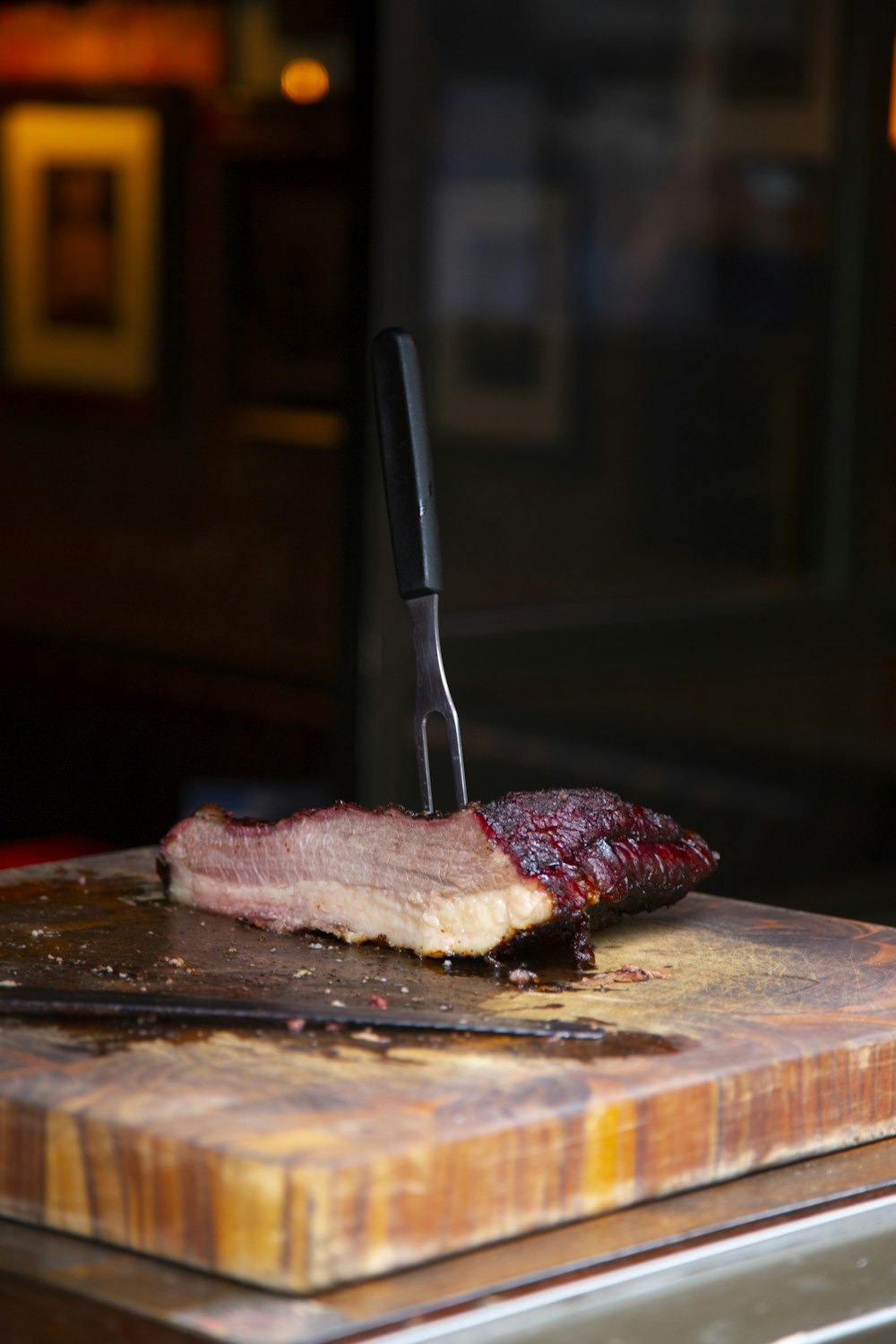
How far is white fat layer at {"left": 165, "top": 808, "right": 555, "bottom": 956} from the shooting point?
1.84m

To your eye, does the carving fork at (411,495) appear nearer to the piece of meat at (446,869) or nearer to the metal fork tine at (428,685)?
the metal fork tine at (428,685)

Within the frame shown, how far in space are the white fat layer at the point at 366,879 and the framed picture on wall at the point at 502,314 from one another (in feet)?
9.60

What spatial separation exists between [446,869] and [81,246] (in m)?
3.74

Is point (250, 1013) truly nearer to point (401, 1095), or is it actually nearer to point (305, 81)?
point (401, 1095)

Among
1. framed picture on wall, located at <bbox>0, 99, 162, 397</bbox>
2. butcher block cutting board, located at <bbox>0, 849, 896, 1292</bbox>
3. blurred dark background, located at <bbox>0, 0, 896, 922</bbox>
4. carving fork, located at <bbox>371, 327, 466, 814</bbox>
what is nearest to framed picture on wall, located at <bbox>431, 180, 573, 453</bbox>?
blurred dark background, located at <bbox>0, 0, 896, 922</bbox>

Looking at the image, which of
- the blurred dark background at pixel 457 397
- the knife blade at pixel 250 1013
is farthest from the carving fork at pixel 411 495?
the blurred dark background at pixel 457 397

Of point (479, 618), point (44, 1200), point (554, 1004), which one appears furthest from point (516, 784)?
point (44, 1200)

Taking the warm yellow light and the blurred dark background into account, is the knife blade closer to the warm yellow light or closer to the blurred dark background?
the blurred dark background

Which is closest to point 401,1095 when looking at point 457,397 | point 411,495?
point 411,495

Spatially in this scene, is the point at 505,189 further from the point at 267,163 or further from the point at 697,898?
the point at 697,898

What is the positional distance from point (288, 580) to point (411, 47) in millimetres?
1306

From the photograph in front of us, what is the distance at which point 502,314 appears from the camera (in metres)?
4.94

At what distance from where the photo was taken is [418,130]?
4.74 meters

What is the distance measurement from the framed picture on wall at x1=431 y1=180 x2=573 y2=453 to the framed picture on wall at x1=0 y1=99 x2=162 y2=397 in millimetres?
810
